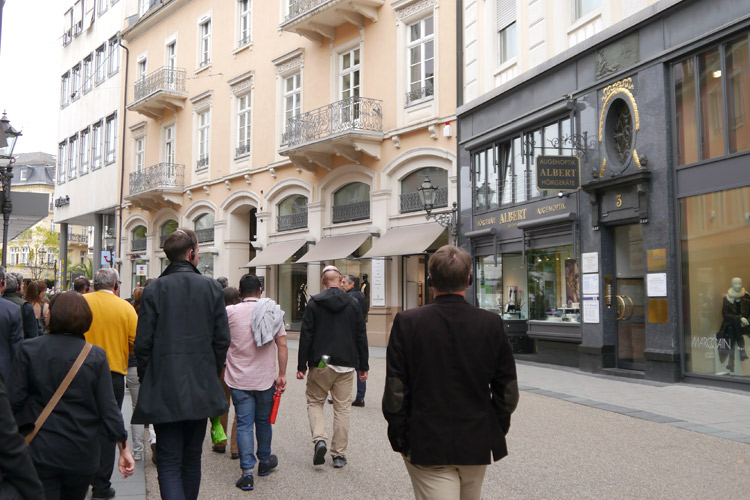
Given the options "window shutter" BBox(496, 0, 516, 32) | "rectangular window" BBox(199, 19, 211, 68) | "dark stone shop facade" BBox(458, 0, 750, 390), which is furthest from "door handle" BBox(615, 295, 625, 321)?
"rectangular window" BBox(199, 19, 211, 68)

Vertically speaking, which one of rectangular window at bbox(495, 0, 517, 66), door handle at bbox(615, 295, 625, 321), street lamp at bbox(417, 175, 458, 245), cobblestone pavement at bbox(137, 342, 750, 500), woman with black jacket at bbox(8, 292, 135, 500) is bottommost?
cobblestone pavement at bbox(137, 342, 750, 500)

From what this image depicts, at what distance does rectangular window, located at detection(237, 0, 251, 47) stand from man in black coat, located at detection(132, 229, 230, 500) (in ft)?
80.6

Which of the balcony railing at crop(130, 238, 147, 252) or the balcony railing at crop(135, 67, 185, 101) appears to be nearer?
the balcony railing at crop(135, 67, 185, 101)

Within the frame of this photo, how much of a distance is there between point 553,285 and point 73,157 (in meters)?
34.0

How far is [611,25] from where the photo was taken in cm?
1336

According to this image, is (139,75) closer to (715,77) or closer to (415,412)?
(715,77)

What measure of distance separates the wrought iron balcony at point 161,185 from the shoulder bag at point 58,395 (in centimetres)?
2828

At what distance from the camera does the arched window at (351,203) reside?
2227cm

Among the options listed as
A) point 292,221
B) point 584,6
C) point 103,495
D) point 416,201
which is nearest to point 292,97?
point 292,221

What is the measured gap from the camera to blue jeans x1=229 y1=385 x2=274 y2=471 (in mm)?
6239

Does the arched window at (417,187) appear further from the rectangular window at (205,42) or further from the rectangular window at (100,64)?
the rectangular window at (100,64)

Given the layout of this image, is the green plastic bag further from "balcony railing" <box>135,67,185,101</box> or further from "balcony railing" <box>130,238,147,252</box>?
"balcony railing" <box>130,238,147,252</box>

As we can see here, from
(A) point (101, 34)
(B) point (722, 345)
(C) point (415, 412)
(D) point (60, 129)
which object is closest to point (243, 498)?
(C) point (415, 412)

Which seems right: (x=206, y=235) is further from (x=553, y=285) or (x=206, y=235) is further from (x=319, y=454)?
(x=319, y=454)
